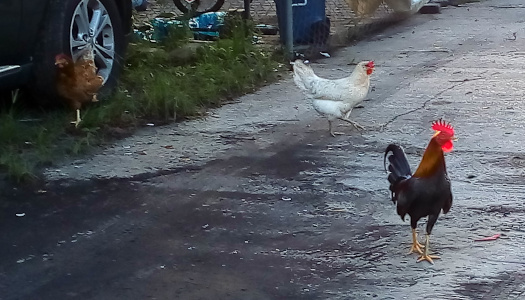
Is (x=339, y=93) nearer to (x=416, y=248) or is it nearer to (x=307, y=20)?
(x=416, y=248)

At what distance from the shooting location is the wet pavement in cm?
348

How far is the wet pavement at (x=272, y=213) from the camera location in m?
3.48

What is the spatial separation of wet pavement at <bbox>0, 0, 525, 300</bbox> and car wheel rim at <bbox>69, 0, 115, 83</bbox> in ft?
2.23

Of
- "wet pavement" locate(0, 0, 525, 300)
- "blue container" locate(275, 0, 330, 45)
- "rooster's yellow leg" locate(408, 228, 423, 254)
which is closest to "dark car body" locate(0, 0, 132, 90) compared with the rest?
"wet pavement" locate(0, 0, 525, 300)

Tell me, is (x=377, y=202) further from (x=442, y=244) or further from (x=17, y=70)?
(x=17, y=70)

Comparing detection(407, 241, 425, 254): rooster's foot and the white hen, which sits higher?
the white hen

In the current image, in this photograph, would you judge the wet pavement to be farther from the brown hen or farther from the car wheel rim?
the car wheel rim

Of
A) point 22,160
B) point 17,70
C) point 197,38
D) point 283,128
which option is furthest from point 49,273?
point 197,38

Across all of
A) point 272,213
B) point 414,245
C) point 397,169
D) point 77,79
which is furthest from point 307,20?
point 414,245

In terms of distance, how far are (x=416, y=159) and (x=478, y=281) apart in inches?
64.6

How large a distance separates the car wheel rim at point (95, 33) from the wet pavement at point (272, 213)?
68 centimetres

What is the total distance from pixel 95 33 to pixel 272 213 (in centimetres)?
230

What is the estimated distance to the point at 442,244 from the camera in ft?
12.5

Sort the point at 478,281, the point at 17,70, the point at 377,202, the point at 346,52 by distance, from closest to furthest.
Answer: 1. the point at 478,281
2. the point at 377,202
3. the point at 17,70
4. the point at 346,52
